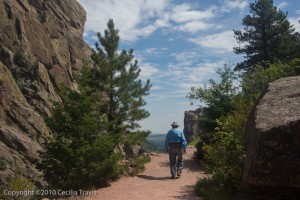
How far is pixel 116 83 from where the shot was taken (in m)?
16.2

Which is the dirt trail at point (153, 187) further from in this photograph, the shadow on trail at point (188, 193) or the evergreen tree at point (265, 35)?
the evergreen tree at point (265, 35)

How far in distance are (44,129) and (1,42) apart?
11791 mm

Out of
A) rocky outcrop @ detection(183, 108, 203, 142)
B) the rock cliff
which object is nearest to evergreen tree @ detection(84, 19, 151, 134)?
the rock cliff

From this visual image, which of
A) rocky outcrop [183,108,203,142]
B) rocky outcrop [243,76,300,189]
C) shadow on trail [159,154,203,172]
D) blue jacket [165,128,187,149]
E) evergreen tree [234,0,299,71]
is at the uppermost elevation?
evergreen tree [234,0,299,71]

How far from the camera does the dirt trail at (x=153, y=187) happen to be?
10.3m

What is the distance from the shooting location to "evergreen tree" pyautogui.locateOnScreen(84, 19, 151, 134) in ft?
52.1

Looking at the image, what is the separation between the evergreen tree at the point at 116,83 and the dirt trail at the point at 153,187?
Result: 9.56 ft

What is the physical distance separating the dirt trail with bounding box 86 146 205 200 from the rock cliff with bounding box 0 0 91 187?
1486 centimetres

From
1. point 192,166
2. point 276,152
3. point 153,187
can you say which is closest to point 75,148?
point 153,187

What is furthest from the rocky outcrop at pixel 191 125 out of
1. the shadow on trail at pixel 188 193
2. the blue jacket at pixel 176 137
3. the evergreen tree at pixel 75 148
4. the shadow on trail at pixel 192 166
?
the shadow on trail at pixel 188 193

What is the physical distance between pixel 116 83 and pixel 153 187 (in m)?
6.30

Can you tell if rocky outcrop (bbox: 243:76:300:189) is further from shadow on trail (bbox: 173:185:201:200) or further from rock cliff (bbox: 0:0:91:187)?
rock cliff (bbox: 0:0:91:187)

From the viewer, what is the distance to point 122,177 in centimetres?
1433

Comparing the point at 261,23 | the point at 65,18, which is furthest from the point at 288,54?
the point at 65,18
